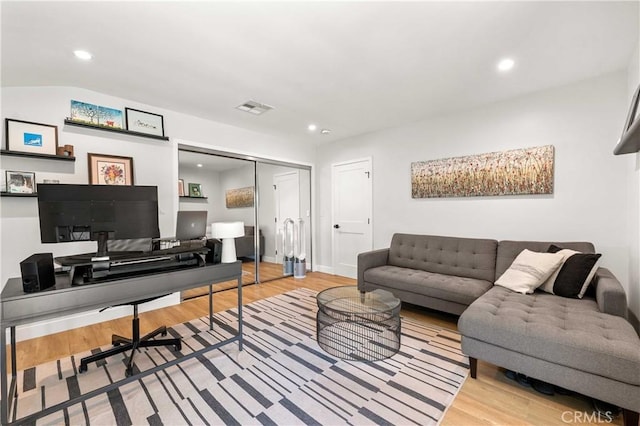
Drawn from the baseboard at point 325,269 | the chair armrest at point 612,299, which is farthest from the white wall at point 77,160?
the chair armrest at point 612,299

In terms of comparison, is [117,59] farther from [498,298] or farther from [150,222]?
[498,298]

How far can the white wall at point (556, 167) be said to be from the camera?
8.52 feet

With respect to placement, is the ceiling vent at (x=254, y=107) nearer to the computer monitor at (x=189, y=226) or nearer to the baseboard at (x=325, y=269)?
the computer monitor at (x=189, y=226)

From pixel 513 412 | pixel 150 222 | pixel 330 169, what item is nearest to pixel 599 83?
pixel 513 412

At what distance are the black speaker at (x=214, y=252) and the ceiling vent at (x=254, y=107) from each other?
71.9 inches

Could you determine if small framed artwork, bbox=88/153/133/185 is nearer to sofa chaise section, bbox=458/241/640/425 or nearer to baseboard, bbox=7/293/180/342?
baseboard, bbox=7/293/180/342

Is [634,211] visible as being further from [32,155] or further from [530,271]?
[32,155]

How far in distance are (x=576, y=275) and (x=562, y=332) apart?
Result: 96 centimetres

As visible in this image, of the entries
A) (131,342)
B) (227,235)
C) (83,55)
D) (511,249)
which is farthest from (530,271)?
(83,55)

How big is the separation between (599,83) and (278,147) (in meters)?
3.99

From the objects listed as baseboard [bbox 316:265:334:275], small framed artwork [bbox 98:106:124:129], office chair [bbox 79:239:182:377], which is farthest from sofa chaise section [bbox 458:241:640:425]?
small framed artwork [bbox 98:106:124:129]

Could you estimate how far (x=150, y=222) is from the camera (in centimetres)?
189

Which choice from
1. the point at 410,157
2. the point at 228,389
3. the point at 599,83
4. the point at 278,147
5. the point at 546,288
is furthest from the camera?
the point at 278,147

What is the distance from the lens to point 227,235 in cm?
217
